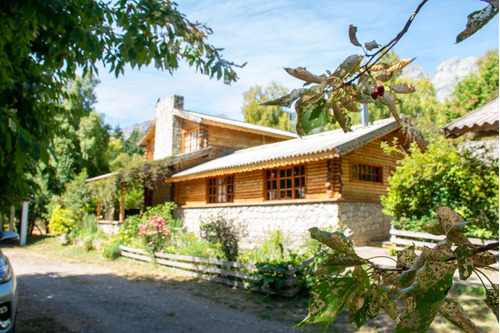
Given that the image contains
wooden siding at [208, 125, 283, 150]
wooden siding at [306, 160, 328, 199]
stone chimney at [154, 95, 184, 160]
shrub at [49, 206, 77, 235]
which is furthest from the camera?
stone chimney at [154, 95, 184, 160]

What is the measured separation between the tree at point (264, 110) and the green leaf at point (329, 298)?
107ft

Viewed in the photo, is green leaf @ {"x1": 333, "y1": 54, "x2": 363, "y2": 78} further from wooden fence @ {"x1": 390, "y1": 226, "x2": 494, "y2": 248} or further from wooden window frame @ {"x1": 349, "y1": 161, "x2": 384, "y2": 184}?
wooden window frame @ {"x1": 349, "y1": 161, "x2": 384, "y2": 184}

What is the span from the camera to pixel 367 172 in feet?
43.9

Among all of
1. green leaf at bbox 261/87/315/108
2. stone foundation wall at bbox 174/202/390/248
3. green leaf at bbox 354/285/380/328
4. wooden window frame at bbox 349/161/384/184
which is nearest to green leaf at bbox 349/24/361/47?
green leaf at bbox 261/87/315/108

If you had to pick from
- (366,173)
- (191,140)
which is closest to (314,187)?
(366,173)

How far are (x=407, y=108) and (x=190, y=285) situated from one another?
24.6 metres

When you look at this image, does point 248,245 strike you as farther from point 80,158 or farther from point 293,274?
point 80,158

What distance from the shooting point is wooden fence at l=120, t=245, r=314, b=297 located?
6.83 meters

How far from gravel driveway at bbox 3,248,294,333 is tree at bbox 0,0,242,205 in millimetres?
2672

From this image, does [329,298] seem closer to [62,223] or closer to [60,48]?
[60,48]

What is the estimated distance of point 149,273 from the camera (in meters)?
9.63

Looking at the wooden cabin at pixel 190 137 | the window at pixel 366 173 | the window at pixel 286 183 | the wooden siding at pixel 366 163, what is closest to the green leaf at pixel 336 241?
the wooden siding at pixel 366 163

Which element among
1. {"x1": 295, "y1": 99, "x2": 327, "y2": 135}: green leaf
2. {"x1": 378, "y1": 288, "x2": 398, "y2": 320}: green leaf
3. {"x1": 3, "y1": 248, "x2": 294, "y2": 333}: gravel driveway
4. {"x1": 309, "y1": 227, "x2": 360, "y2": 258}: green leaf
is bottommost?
{"x1": 3, "y1": 248, "x2": 294, "y2": 333}: gravel driveway

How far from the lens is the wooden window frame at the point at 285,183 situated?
41.2 ft
